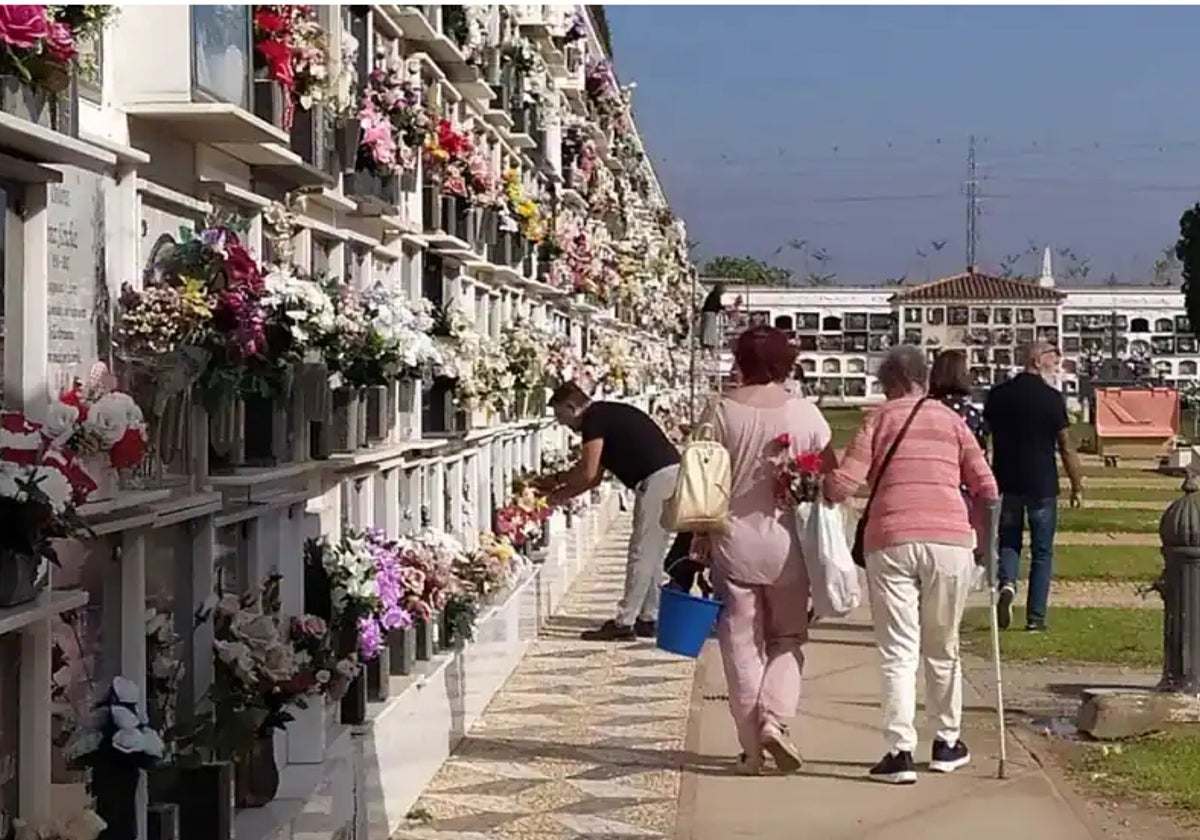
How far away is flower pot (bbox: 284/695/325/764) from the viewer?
21.4 ft

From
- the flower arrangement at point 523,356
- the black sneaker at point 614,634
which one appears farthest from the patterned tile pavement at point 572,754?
the flower arrangement at point 523,356

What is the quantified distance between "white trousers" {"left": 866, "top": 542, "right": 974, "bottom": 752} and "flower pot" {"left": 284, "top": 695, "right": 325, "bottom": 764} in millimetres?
2701

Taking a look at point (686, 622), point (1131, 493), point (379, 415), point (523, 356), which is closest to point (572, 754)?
point (686, 622)

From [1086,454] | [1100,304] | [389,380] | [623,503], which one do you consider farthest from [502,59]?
[1100,304]

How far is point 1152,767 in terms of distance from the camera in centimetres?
877

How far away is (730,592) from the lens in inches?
335

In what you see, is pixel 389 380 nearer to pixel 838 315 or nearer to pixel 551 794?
pixel 551 794

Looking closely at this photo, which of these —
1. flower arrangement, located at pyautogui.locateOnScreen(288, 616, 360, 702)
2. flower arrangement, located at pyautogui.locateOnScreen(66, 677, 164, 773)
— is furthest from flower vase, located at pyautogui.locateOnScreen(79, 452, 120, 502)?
flower arrangement, located at pyautogui.locateOnScreen(288, 616, 360, 702)

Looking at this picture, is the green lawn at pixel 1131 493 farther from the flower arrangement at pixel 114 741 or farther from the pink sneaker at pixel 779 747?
the flower arrangement at pixel 114 741

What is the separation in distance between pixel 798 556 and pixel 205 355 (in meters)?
3.78

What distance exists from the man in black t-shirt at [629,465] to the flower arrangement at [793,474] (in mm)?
3608

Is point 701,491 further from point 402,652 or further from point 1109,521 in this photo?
point 1109,521

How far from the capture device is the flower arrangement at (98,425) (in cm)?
432

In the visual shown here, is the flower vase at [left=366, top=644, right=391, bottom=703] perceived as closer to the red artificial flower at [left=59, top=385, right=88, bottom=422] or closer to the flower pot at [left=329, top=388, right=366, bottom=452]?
the flower pot at [left=329, top=388, right=366, bottom=452]
